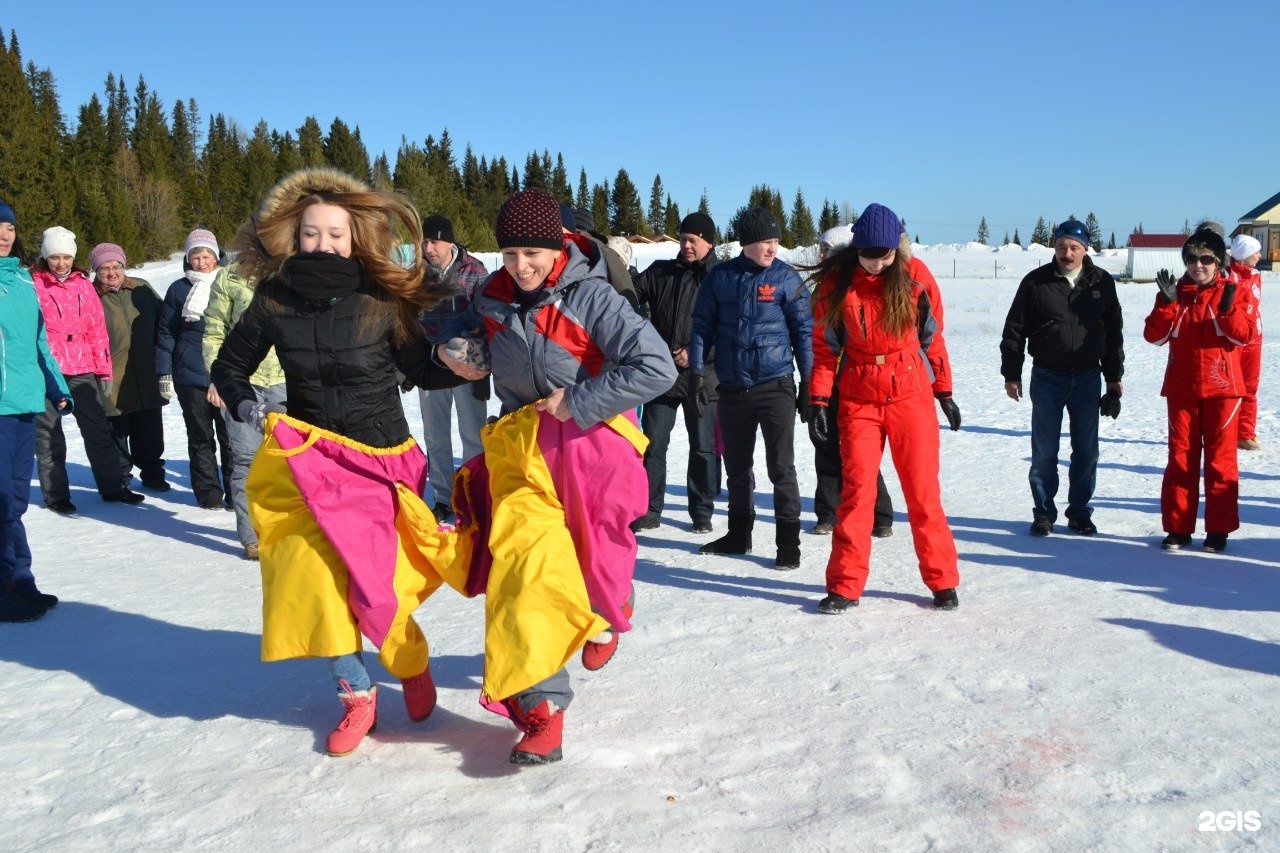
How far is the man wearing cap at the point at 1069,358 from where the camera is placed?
6.68 meters

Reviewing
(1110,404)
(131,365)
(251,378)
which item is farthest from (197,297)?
(1110,404)

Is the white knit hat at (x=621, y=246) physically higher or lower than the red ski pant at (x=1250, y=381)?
higher

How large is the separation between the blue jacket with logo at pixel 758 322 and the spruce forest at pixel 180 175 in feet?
141

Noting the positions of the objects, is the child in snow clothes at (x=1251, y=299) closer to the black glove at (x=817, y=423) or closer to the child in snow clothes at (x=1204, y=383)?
the child in snow clothes at (x=1204, y=383)

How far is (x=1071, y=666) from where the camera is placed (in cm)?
429

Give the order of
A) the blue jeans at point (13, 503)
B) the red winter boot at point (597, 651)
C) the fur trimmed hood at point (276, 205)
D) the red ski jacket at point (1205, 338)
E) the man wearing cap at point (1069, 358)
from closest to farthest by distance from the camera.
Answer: the fur trimmed hood at point (276, 205)
the red winter boot at point (597, 651)
the blue jeans at point (13, 503)
the red ski jacket at point (1205, 338)
the man wearing cap at point (1069, 358)

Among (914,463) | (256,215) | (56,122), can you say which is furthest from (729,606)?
(56,122)

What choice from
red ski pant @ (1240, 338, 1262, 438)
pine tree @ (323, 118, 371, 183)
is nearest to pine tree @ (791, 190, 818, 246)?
pine tree @ (323, 118, 371, 183)

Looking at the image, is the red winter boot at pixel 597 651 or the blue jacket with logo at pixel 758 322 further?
the blue jacket with logo at pixel 758 322

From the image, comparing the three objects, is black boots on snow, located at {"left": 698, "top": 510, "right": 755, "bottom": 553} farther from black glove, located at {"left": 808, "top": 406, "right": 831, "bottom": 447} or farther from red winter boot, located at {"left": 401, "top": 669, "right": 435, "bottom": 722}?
red winter boot, located at {"left": 401, "top": 669, "right": 435, "bottom": 722}

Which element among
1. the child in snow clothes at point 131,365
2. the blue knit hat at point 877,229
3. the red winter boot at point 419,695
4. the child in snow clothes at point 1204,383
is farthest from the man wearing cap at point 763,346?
the child in snow clothes at point 131,365

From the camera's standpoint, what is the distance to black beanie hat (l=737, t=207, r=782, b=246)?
20.2ft

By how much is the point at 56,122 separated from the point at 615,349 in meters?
104

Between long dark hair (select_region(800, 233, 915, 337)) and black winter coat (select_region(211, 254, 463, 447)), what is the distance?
2430 millimetres
